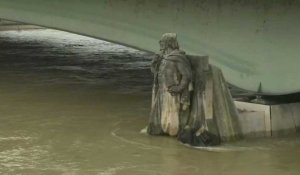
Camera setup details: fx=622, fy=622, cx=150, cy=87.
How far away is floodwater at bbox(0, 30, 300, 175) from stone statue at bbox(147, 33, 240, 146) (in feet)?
0.80

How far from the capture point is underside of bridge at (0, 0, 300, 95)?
11.0 metres

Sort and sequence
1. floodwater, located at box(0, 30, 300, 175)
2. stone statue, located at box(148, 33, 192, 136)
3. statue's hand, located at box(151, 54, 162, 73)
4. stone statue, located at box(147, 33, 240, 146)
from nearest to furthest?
floodwater, located at box(0, 30, 300, 175) < stone statue, located at box(147, 33, 240, 146) < stone statue, located at box(148, 33, 192, 136) < statue's hand, located at box(151, 54, 162, 73)

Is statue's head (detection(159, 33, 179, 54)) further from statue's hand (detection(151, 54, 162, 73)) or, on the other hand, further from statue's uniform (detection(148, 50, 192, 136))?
statue's hand (detection(151, 54, 162, 73))

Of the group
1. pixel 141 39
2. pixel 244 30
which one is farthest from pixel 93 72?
pixel 244 30

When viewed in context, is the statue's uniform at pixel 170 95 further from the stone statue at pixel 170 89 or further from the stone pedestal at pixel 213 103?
the stone pedestal at pixel 213 103

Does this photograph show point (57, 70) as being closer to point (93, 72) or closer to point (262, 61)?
point (93, 72)

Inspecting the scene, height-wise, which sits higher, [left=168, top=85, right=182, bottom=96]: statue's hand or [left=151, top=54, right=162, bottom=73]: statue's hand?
[left=151, top=54, right=162, bottom=73]: statue's hand

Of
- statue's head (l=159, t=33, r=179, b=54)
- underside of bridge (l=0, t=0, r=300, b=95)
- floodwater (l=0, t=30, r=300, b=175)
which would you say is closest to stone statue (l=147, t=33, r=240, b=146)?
statue's head (l=159, t=33, r=179, b=54)

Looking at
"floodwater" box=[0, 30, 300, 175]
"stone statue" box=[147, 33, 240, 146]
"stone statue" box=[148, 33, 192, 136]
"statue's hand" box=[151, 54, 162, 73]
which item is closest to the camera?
"floodwater" box=[0, 30, 300, 175]

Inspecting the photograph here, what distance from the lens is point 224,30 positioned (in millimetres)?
11555

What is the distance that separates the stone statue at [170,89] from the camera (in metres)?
Answer: 10.1

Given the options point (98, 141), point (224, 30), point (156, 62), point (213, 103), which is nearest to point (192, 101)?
point (213, 103)

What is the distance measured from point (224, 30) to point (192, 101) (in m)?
1.98

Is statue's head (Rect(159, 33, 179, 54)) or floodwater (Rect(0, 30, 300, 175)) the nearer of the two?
floodwater (Rect(0, 30, 300, 175))
